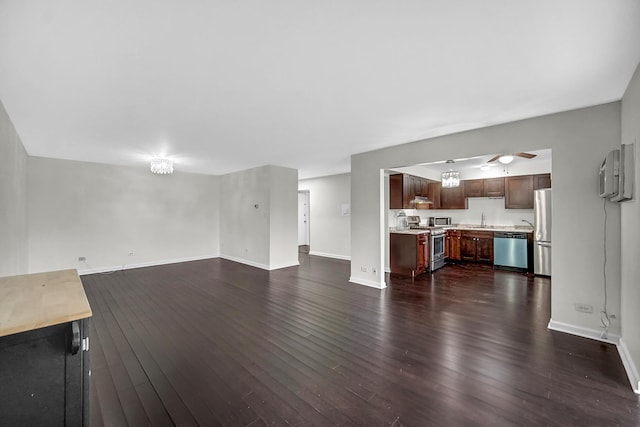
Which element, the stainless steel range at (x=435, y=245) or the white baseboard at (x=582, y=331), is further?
the stainless steel range at (x=435, y=245)

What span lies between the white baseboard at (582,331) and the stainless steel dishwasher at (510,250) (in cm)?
329

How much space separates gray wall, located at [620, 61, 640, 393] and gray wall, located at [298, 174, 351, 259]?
534cm

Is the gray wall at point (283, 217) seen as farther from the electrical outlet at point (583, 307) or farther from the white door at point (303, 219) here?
the electrical outlet at point (583, 307)

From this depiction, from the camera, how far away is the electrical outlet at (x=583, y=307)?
2.77 m

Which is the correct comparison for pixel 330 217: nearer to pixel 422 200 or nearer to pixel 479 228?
pixel 422 200

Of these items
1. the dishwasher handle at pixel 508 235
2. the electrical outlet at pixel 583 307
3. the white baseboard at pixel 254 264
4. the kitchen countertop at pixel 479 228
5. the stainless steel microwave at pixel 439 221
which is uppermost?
the stainless steel microwave at pixel 439 221

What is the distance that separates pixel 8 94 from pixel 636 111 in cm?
546

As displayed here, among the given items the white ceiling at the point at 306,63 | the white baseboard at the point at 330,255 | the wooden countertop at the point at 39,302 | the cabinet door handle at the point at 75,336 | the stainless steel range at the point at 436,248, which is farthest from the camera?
the white baseboard at the point at 330,255

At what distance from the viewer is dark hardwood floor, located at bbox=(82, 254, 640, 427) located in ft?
5.85

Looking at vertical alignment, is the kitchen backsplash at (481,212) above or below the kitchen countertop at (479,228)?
above

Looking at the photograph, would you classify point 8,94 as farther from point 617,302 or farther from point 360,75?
point 617,302

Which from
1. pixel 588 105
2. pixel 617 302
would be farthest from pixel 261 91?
pixel 617 302

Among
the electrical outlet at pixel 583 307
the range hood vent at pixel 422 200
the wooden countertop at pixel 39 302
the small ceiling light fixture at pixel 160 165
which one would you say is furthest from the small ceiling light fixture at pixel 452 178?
the wooden countertop at pixel 39 302

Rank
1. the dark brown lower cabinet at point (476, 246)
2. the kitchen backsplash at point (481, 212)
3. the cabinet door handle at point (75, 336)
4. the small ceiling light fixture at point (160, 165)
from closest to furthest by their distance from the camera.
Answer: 1. the cabinet door handle at point (75, 336)
2. the small ceiling light fixture at point (160, 165)
3. the dark brown lower cabinet at point (476, 246)
4. the kitchen backsplash at point (481, 212)
